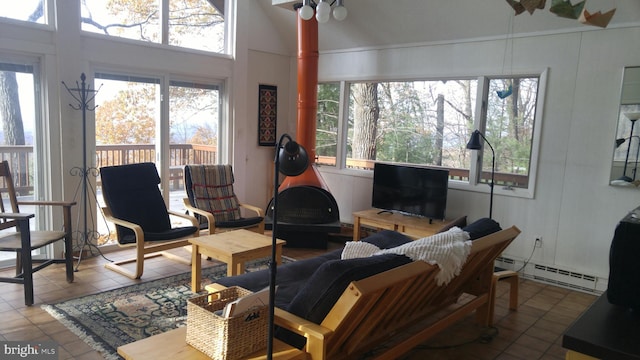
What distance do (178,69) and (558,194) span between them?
408 centimetres

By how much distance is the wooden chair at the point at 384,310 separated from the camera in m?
1.90

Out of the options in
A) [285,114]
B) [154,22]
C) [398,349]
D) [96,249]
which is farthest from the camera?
[285,114]

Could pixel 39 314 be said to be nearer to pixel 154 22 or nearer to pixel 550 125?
pixel 154 22

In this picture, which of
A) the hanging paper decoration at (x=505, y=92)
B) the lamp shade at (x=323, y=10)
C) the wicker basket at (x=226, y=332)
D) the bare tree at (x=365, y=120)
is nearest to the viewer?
the wicker basket at (x=226, y=332)

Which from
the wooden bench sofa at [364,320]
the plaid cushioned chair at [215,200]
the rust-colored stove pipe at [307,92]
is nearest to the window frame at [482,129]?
the rust-colored stove pipe at [307,92]

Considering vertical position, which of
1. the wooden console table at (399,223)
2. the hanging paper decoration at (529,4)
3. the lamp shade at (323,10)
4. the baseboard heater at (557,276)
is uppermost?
the lamp shade at (323,10)

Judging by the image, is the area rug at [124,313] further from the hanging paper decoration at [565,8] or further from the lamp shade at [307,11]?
the hanging paper decoration at [565,8]

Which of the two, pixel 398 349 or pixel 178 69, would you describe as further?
pixel 178 69

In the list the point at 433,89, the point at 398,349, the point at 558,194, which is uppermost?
the point at 433,89

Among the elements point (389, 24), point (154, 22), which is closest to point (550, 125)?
point (389, 24)

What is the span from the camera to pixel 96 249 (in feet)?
15.2

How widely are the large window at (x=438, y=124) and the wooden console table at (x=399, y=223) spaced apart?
0.66 meters

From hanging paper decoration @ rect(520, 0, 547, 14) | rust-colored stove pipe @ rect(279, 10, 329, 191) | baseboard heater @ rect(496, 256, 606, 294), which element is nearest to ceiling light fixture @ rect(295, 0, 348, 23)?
rust-colored stove pipe @ rect(279, 10, 329, 191)

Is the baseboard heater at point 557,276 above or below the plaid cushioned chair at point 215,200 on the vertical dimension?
below
